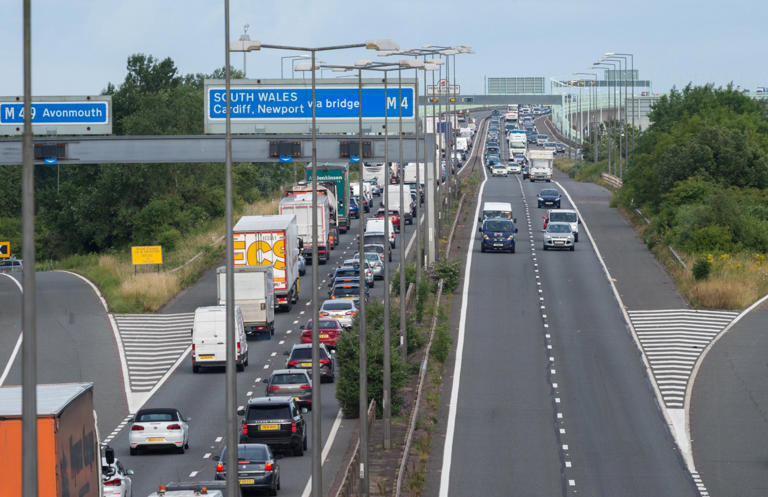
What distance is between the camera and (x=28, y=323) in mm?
14289

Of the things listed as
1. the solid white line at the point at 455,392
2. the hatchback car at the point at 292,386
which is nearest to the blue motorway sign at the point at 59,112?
the solid white line at the point at 455,392

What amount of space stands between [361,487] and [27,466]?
15165 mm

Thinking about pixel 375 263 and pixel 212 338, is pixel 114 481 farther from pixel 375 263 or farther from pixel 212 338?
pixel 375 263

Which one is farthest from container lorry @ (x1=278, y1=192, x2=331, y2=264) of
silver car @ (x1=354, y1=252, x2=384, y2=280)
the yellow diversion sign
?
the yellow diversion sign

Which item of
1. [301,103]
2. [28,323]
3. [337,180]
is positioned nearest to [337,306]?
[301,103]

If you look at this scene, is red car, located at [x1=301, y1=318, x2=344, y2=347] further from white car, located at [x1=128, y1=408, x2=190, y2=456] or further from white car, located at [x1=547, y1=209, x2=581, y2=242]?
white car, located at [x1=547, y1=209, x2=581, y2=242]

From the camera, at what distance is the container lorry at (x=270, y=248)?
58.6 m

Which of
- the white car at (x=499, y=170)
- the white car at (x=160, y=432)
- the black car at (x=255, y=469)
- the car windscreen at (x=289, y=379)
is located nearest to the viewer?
the black car at (x=255, y=469)

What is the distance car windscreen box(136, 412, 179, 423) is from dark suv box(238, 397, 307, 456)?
1.96 metres

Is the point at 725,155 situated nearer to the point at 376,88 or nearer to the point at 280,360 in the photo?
the point at 376,88

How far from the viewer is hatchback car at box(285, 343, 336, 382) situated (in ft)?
150

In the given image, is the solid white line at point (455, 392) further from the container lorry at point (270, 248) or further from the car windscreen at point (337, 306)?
the container lorry at point (270, 248)

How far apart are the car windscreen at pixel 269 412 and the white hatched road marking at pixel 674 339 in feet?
45.0

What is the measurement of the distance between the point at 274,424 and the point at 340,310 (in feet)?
66.6
